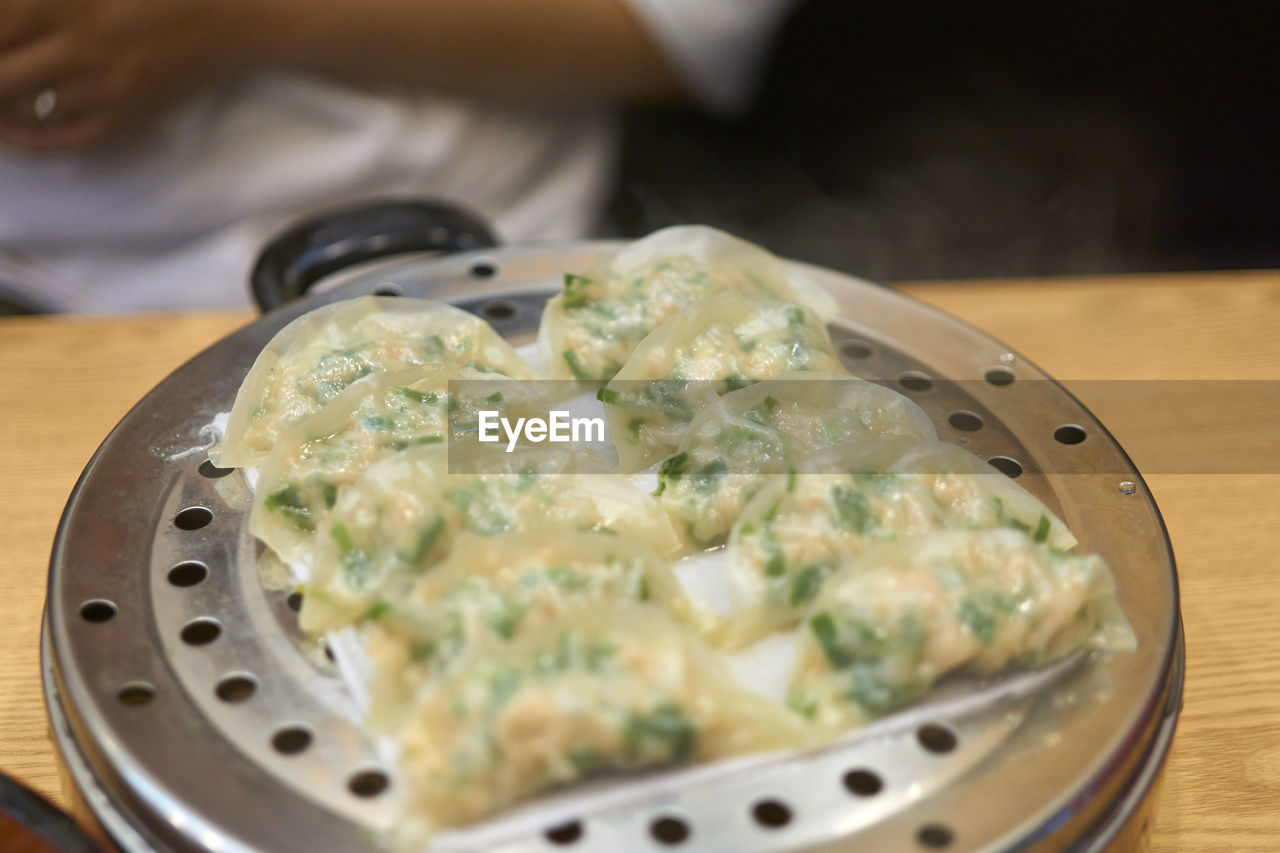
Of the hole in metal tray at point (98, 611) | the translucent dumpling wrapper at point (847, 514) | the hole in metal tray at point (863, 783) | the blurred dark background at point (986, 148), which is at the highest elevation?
the translucent dumpling wrapper at point (847, 514)

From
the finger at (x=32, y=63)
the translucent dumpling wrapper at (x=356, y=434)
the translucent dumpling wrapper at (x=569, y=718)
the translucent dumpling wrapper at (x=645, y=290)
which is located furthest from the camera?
the finger at (x=32, y=63)

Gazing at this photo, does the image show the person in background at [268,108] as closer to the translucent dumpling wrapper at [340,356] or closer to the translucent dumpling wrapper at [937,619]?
the translucent dumpling wrapper at [340,356]

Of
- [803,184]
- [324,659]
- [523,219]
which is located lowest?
[803,184]

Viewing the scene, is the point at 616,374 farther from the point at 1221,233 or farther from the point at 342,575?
the point at 1221,233

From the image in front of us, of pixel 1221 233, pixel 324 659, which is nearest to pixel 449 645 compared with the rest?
pixel 324 659

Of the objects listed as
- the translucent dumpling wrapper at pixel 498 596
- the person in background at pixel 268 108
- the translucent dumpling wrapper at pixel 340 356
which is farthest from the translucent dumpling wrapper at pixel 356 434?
the person in background at pixel 268 108

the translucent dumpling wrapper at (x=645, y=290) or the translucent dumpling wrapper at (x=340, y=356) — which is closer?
the translucent dumpling wrapper at (x=340, y=356)

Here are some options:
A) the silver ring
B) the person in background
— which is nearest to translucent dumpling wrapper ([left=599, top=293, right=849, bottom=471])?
the person in background
